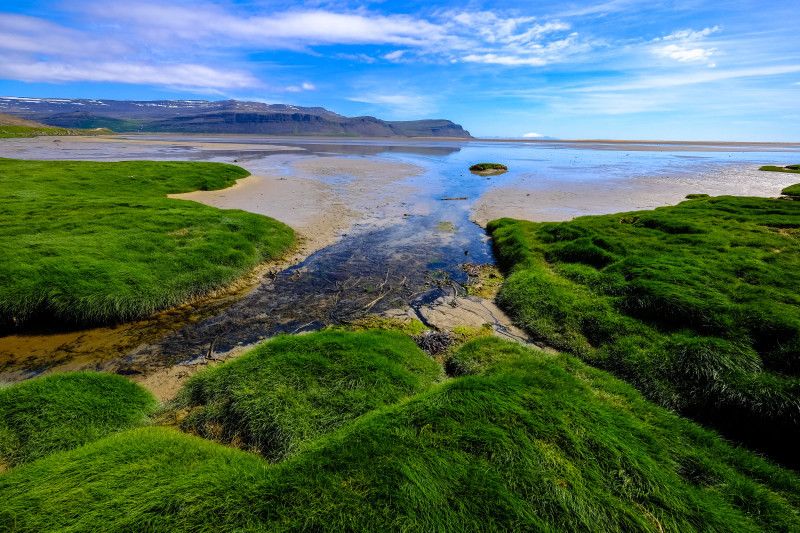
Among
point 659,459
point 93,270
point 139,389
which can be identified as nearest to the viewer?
point 659,459

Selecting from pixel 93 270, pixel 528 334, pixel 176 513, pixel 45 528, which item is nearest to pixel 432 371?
pixel 528 334

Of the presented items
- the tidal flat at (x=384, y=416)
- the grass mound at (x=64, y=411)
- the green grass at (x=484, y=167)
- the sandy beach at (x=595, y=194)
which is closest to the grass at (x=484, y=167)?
the green grass at (x=484, y=167)

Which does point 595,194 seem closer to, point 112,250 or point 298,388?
point 298,388

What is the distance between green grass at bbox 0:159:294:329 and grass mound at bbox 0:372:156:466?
12.4 ft

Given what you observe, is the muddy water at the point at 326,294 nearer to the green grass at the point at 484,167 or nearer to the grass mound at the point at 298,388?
the grass mound at the point at 298,388

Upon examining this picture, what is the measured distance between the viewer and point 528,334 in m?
9.96

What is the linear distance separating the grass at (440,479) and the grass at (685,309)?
5.15 feet

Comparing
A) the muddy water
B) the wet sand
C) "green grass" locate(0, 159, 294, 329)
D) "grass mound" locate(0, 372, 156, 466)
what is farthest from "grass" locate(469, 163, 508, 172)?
"grass mound" locate(0, 372, 156, 466)

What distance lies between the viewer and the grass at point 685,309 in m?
6.57

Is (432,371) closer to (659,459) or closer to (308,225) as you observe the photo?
(659,459)

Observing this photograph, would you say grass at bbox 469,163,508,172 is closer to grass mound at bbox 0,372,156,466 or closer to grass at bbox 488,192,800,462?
grass at bbox 488,192,800,462

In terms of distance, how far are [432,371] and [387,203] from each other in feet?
66.2

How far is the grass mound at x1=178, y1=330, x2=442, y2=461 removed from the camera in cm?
591

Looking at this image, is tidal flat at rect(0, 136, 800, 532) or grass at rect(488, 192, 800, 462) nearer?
tidal flat at rect(0, 136, 800, 532)
